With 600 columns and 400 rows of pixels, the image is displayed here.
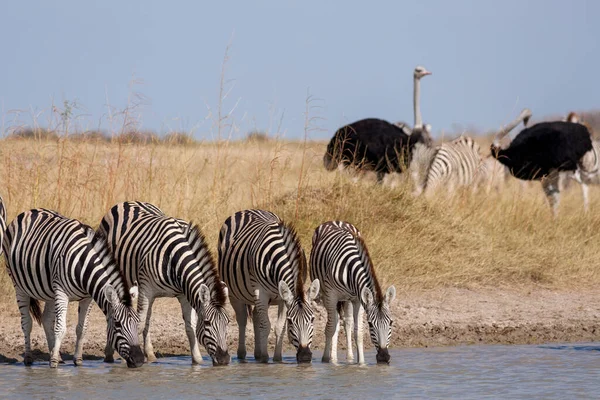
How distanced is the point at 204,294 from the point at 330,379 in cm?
116

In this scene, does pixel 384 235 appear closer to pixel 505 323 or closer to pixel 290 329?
pixel 505 323

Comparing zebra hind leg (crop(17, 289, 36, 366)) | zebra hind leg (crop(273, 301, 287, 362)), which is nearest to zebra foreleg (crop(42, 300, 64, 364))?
zebra hind leg (crop(17, 289, 36, 366))

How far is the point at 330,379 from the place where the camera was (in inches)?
306

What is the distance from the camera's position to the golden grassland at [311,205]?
11.5 metres

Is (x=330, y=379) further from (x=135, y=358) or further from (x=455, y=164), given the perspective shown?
(x=455, y=164)

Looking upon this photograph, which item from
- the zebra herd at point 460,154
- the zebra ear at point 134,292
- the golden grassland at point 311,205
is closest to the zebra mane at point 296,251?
the zebra ear at point 134,292

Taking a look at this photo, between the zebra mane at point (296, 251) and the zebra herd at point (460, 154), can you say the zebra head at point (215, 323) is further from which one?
the zebra herd at point (460, 154)

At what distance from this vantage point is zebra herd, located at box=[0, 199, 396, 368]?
26.6 feet

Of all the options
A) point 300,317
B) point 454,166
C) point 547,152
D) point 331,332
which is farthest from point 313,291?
point 547,152

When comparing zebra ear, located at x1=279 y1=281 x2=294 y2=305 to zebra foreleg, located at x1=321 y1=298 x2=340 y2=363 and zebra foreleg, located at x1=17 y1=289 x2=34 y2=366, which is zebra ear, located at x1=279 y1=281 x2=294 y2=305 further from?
zebra foreleg, located at x1=17 y1=289 x2=34 y2=366

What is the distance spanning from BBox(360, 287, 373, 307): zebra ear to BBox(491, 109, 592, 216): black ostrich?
806 cm

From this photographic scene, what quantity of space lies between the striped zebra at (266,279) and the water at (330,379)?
0.78ft

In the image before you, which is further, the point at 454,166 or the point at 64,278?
the point at 454,166

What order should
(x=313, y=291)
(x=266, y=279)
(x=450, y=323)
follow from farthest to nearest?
(x=450, y=323) → (x=266, y=279) → (x=313, y=291)
